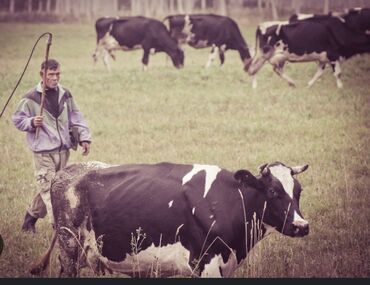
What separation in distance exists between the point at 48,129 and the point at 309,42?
11.0 meters

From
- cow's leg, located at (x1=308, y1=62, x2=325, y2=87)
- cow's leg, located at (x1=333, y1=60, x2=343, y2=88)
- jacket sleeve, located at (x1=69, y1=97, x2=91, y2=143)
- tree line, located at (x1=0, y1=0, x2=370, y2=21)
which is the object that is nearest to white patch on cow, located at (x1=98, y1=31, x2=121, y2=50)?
tree line, located at (x1=0, y1=0, x2=370, y2=21)

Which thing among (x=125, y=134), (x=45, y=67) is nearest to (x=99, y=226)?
(x=45, y=67)

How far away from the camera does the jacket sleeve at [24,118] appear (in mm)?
5855

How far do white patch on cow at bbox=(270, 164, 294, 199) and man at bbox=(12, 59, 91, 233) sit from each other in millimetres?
1847

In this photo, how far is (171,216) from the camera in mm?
4754

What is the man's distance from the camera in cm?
594

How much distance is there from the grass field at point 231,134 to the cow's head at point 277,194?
1.78 ft

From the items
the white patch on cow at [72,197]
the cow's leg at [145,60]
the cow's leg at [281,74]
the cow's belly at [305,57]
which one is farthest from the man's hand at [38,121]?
the cow's leg at [145,60]

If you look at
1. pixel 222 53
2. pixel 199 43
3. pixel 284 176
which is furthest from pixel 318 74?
pixel 284 176

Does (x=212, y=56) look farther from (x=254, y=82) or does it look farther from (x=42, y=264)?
(x=42, y=264)

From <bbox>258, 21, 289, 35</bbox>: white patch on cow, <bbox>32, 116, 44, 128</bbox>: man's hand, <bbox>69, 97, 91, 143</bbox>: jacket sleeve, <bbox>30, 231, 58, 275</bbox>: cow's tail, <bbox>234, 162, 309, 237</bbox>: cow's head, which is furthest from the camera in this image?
<bbox>258, 21, 289, 35</bbox>: white patch on cow

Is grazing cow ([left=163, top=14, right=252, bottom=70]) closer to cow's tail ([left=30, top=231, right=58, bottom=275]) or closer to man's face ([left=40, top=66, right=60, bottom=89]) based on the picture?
man's face ([left=40, top=66, right=60, bottom=89])

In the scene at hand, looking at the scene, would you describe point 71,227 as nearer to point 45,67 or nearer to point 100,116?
point 45,67

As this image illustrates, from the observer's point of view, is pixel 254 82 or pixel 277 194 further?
pixel 254 82
